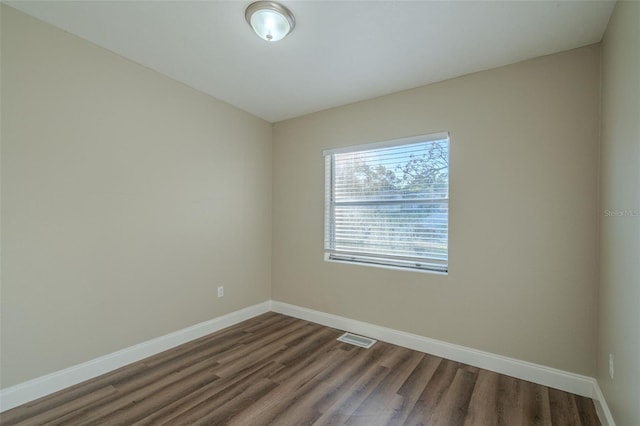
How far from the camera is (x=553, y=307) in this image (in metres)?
2.22

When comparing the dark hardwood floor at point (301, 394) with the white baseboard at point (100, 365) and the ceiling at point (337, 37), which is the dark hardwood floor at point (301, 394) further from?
the ceiling at point (337, 37)

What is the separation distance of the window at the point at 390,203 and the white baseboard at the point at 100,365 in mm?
1564

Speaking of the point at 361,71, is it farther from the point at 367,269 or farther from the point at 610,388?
the point at 610,388

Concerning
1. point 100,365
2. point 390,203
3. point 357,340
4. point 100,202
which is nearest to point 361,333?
point 357,340

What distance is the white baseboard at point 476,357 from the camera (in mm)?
2127

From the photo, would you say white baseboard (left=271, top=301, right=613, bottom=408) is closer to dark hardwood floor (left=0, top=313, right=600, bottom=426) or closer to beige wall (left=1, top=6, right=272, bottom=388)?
dark hardwood floor (left=0, top=313, right=600, bottom=426)

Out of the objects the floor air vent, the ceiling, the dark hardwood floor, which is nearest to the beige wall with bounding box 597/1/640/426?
the ceiling

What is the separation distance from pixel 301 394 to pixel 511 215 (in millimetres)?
2164

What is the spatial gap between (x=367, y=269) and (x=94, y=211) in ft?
8.33

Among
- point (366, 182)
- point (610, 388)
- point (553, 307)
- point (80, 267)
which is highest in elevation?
point (366, 182)

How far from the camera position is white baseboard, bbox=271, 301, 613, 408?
83.7 inches

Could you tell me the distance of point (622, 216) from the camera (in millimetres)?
1594

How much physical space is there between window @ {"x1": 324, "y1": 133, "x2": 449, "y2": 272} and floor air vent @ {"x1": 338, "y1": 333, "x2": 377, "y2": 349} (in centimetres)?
80

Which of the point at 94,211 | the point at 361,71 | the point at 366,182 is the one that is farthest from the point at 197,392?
the point at 361,71
